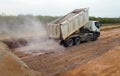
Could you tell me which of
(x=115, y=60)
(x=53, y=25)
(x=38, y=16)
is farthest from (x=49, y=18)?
(x=115, y=60)

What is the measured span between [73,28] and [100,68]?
935 centimetres

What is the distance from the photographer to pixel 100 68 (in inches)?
630

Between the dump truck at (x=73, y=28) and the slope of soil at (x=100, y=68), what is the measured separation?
5835mm

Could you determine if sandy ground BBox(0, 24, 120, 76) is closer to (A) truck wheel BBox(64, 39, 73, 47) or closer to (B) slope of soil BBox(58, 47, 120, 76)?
(B) slope of soil BBox(58, 47, 120, 76)

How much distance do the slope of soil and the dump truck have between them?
19.1 ft

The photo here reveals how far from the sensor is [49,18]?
4312 cm

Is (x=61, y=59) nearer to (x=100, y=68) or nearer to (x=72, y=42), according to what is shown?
(x=100, y=68)

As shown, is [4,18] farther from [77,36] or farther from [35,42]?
[77,36]

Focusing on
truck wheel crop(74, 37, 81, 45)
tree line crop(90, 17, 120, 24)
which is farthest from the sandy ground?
tree line crop(90, 17, 120, 24)

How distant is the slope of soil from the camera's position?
15.1 meters

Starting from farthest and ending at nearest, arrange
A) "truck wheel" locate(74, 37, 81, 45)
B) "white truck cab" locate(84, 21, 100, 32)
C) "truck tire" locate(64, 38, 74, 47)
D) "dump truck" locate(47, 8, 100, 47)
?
"white truck cab" locate(84, 21, 100, 32) → "truck wheel" locate(74, 37, 81, 45) → "truck tire" locate(64, 38, 74, 47) → "dump truck" locate(47, 8, 100, 47)

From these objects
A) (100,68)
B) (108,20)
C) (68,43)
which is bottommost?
(108,20)

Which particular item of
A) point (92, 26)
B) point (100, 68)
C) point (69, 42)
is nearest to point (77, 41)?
point (69, 42)

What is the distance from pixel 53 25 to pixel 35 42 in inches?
149
